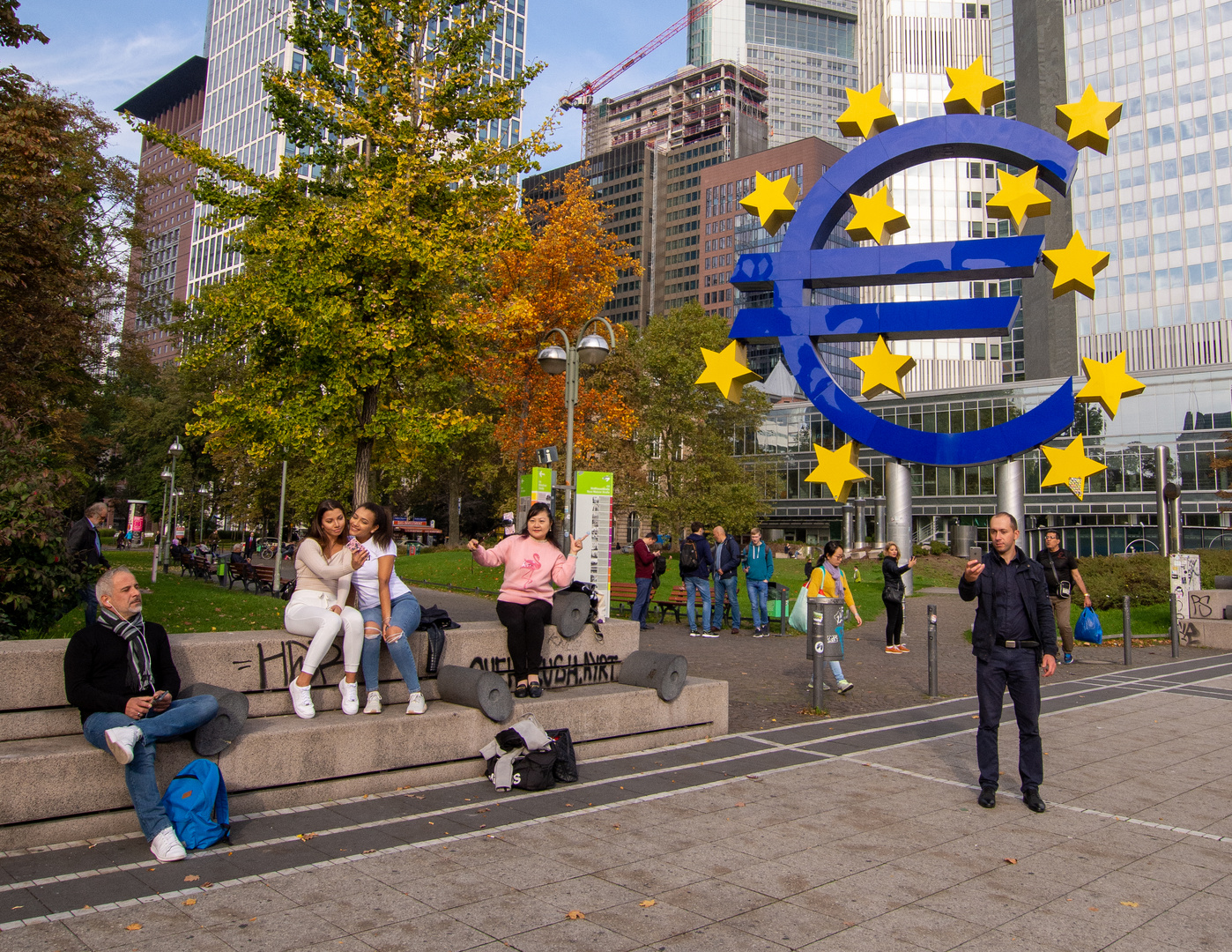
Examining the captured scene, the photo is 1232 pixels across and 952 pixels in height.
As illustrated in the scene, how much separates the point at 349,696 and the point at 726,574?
1140cm

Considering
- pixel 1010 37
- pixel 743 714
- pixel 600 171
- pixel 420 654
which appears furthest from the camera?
pixel 600 171

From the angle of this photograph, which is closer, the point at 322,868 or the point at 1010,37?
the point at 322,868

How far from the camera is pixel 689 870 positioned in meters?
4.58

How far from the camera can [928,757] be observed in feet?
24.4

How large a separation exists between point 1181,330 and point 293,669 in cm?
8386

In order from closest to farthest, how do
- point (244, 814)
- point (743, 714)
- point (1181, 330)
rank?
point (244, 814) < point (743, 714) < point (1181, 330)

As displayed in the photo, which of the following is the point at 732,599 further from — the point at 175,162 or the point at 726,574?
the point at 175,162

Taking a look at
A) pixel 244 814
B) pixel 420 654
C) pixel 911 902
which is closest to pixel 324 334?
pixel 420 654

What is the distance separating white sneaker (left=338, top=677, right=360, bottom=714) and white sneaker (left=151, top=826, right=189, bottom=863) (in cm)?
153

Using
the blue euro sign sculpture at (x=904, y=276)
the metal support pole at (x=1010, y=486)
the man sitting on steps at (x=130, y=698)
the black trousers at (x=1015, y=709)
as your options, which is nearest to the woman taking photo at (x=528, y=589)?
the man sitting on steps at (x=130, y=698)

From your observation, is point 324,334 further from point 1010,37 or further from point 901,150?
point 1010,37

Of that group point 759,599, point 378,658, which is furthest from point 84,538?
point 759,599

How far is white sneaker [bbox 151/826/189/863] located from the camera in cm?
446

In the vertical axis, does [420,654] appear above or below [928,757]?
above
